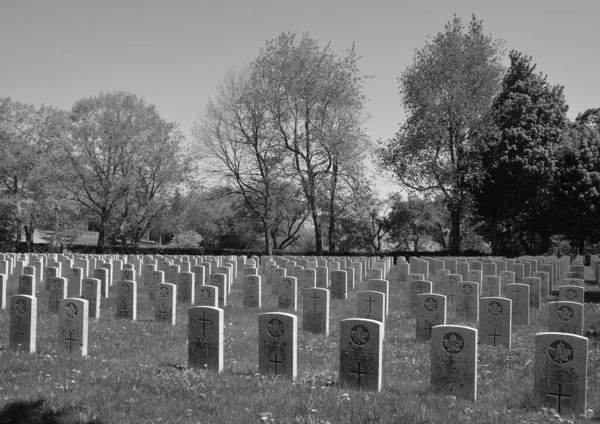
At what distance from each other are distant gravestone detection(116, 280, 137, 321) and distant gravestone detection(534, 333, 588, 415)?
8.10 metres

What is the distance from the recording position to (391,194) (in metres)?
55.4

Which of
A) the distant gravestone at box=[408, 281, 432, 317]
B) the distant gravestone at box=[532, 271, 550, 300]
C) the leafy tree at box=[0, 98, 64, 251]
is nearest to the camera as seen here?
the distant gravestone at box=[408, 281, 432, 317]

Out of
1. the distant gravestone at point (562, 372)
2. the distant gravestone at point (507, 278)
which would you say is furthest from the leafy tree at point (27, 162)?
the distant gravestone at point (562, 372)

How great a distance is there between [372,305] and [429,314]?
4.36ft

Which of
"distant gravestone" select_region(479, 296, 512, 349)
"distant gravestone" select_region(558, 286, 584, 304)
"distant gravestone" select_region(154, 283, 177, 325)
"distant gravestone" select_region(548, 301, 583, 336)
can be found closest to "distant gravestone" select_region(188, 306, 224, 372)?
"distant gravestone" select_region(154, 283, 177, 325)

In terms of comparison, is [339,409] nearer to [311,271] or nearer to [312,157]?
[311,271]

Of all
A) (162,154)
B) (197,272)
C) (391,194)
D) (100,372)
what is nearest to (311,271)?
(197,272)

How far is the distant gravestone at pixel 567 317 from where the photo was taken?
10023 mm

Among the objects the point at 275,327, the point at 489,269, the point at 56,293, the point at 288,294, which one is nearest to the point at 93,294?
the point at 56,293

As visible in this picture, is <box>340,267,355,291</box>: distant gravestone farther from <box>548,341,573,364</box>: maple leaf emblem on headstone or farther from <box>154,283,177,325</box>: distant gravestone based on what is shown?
<box>548,341,573,364</box>: maple leaf emblem on headstone

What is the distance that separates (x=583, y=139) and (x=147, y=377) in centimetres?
3974

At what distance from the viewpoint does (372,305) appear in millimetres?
11602

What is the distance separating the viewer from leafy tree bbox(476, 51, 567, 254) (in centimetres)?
3703

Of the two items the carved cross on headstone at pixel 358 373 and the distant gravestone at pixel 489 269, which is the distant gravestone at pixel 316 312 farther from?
the distant gravestone at pixel 489 269
